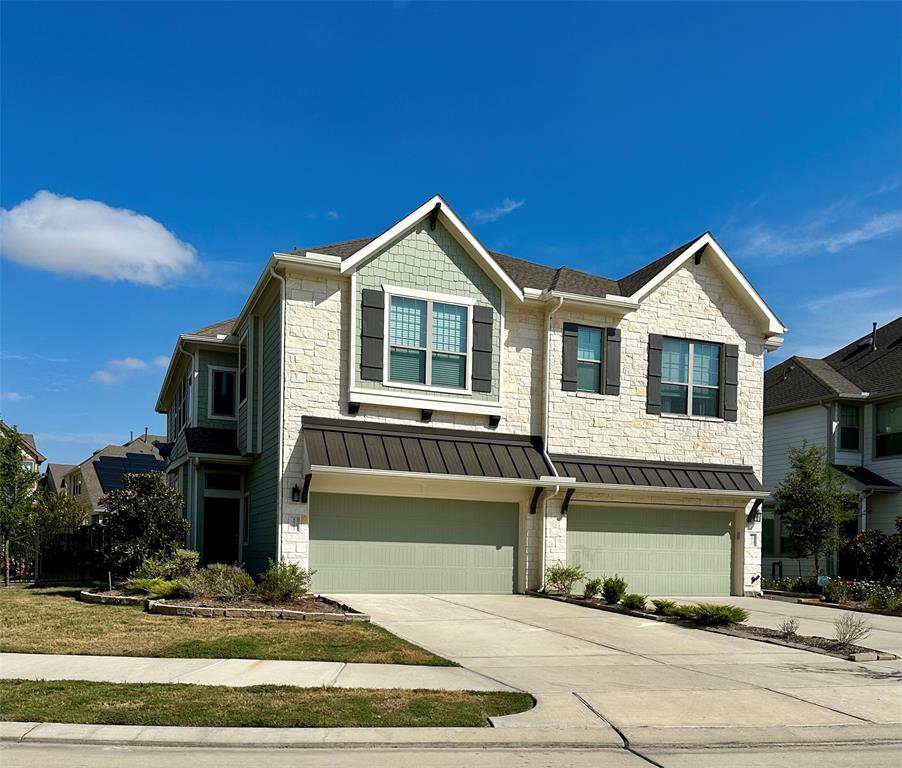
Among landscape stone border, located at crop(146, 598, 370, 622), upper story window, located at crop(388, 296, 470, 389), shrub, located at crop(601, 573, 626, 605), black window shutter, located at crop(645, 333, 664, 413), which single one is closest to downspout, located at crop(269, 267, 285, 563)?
upper story window, located at crop(388, 296, 470, 389)

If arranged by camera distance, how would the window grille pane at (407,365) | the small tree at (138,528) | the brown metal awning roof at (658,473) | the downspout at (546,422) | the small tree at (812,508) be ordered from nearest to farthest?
the small tree at (138,528)
the window grille pane at (407,365)
the downspout at (546,422)
the brown metal awning roof at (658,473)
the small tree at (812,508)

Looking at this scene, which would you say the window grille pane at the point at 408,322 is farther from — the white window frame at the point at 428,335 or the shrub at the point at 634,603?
the shrub at the point at 634,603

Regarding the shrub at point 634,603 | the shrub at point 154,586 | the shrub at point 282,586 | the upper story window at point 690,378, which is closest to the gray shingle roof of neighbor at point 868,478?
the upper story window at point 690,378

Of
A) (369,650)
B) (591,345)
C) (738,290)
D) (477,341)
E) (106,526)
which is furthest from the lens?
(738,290)

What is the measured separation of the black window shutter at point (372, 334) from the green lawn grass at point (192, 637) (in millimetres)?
6279

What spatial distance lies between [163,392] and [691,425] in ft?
63.2

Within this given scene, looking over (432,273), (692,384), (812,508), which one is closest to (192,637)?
(432,273)

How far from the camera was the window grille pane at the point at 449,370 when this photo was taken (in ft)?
64.8

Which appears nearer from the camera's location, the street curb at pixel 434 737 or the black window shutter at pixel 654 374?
the street curb at pixel 434 737

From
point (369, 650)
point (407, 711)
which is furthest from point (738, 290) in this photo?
point (407, 711)

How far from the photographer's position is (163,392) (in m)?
32.3

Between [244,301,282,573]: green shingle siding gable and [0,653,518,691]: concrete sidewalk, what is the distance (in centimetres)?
766

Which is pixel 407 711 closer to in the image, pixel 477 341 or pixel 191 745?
pixel 191 745

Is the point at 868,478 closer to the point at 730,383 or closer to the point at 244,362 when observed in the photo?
the point at 730,383
